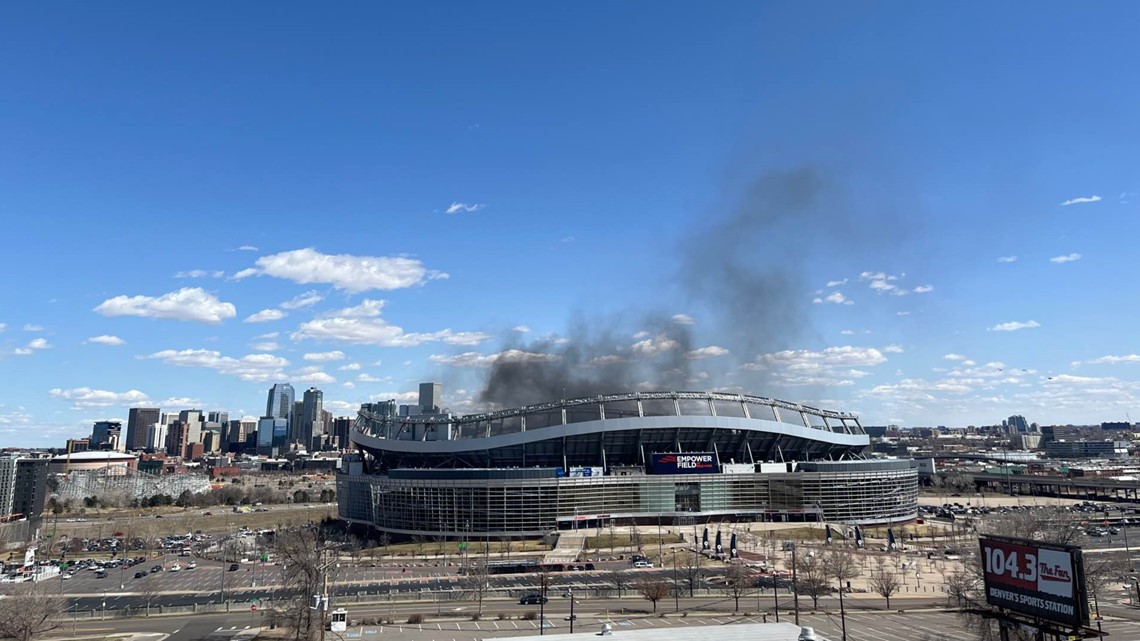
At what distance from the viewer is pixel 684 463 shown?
346 feet

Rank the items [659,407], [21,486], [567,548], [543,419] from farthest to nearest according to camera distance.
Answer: [21,486]
[659,407]
[543,419]
[567,548]

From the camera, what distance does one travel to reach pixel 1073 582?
23672 millimetres

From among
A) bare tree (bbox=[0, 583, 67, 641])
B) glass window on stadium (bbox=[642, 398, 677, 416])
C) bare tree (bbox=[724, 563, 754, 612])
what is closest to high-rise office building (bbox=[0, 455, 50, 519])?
bare tree (bbox=[0, 583, 67, 641])

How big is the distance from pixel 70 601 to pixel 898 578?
258 feet

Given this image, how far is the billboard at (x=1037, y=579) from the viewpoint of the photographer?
23656 mm

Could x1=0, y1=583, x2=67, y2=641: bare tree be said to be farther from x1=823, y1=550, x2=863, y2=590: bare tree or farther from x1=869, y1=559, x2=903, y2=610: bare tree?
x1=869, y1=559, x2=903, y2=610: bare tree

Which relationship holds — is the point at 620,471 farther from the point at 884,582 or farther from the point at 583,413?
the point at 884,582

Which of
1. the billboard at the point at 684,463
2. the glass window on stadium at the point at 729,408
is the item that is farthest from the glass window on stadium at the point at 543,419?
the glass window on stadium at the point at 729,408

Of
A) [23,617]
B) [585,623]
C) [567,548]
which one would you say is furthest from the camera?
[567,548]

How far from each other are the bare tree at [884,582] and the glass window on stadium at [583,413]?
156ft

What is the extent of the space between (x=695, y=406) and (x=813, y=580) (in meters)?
60.0

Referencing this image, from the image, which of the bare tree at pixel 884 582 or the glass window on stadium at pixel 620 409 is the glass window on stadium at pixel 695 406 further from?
the bare tree at pixel 884 582

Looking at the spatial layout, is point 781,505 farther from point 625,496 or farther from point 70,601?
point 70,601

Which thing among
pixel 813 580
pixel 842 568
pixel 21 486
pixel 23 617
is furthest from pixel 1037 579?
pixel 21 486
